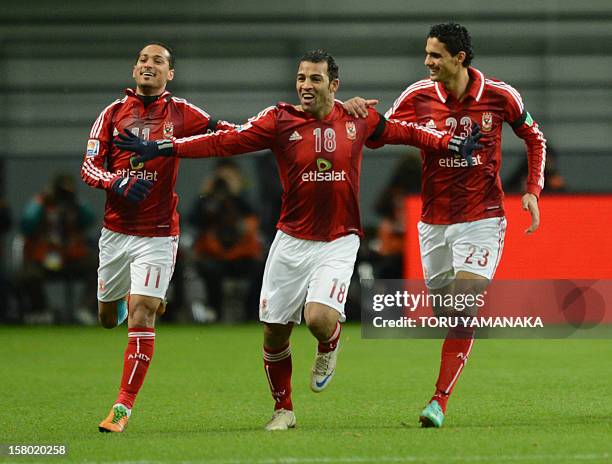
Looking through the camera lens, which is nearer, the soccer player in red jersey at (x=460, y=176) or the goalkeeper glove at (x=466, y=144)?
the goalkeeper glove at (x=466, y=144)

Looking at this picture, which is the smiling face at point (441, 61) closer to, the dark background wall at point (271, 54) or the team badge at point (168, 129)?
the team badge at point (168, 129)

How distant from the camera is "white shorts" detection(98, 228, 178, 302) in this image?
309 inches

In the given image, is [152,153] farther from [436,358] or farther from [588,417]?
[436,358]

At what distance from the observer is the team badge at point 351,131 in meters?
7.63

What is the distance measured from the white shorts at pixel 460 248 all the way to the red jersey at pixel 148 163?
4.73 feet

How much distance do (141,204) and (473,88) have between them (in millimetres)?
2133

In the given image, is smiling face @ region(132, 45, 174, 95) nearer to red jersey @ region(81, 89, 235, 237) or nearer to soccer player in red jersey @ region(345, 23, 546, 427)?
red jersey @ region(81, 89, 235, 237)

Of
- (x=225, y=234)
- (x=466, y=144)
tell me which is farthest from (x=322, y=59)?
(x=225, y=234)

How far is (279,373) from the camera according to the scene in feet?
25.4

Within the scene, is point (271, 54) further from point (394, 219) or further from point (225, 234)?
point (394, 219)

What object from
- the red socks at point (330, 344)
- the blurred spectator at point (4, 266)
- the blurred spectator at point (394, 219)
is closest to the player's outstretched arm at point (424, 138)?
the red socks at point (330, 344)

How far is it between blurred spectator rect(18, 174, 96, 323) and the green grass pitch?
194 centimetres

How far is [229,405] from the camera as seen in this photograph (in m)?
8.74

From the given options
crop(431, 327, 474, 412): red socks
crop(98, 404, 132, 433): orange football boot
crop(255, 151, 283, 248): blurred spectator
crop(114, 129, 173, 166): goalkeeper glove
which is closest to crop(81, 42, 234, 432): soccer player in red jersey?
crop(98, 404, 132, 433): orange football boot
